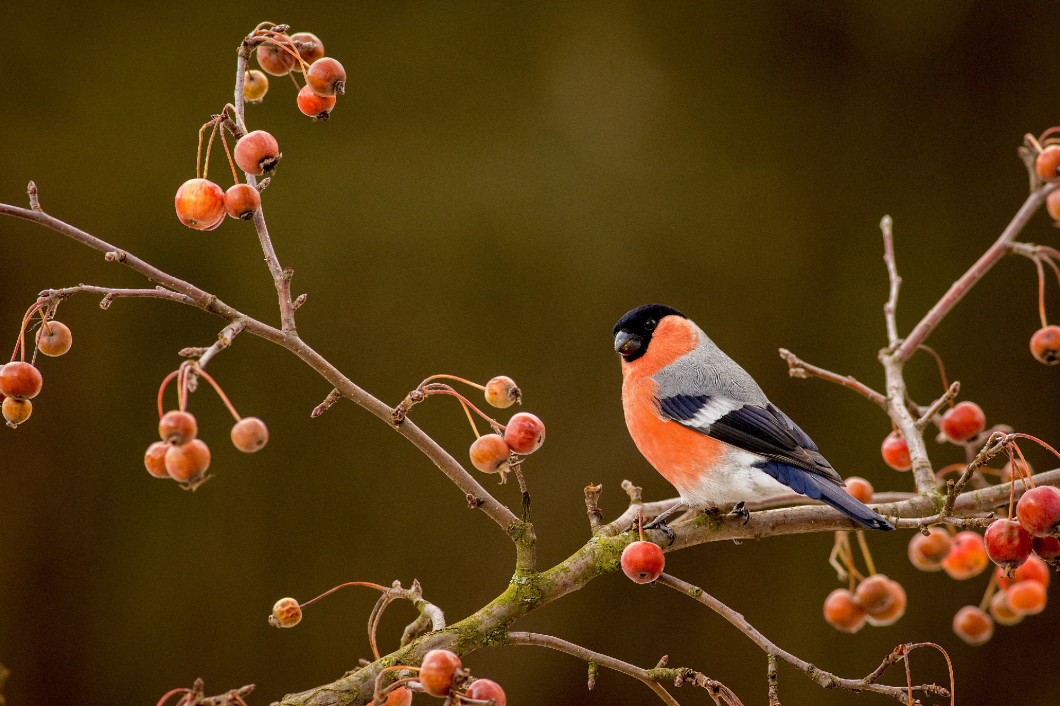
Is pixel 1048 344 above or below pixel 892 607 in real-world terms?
above

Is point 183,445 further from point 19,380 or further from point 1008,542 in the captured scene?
point 1008,542

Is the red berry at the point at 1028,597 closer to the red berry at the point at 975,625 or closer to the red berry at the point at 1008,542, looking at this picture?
the red berry at the point at 975,625

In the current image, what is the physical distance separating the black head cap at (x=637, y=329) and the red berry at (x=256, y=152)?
0.56m

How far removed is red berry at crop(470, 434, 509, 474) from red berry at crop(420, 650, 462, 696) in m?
0.15

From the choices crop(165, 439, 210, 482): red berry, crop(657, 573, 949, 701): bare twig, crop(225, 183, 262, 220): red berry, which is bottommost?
crop(657, 573, 949, 701): bare twig

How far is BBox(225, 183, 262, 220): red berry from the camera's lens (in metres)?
0.60

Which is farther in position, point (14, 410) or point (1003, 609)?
point (1003, 609)

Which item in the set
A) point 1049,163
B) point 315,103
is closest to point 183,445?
point 315,103

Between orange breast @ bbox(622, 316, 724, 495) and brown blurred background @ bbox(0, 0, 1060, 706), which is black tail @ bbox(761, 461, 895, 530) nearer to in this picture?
orange breast @ bbox(622, 316, 724, 495)

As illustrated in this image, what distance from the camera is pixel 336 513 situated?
1707mm

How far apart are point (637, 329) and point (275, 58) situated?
0.61m

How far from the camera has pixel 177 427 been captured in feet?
1.60

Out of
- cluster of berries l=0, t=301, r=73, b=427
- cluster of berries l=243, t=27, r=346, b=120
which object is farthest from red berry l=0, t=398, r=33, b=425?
cluster of berries l=243, t=27, r=346, b=120

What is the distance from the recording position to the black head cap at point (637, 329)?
3.59 ft
